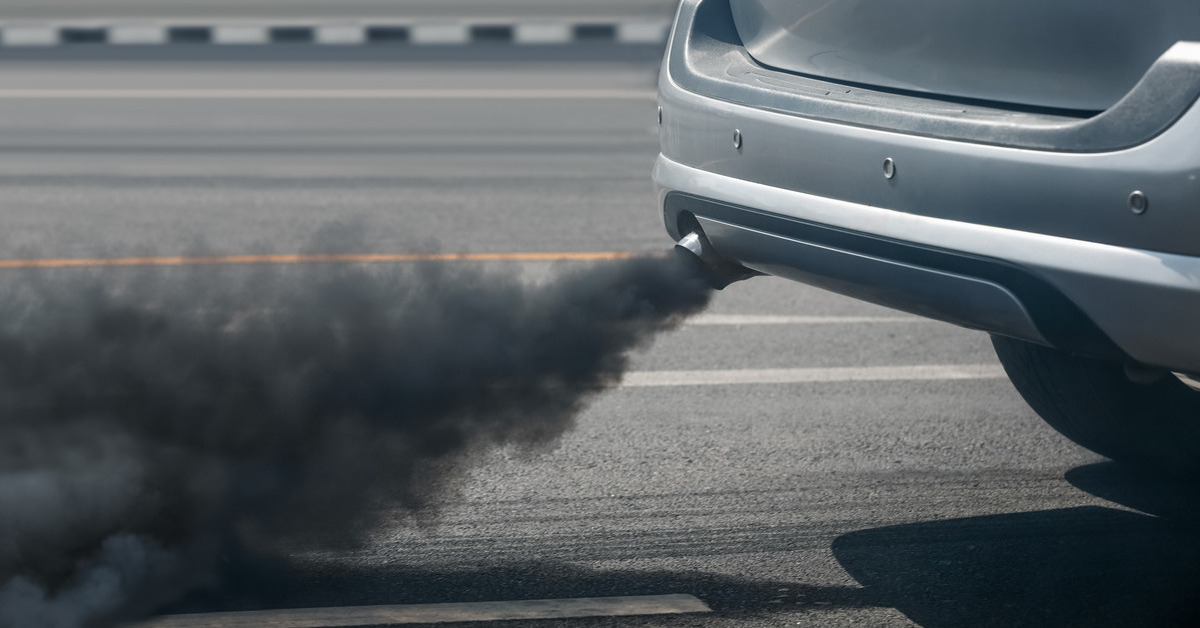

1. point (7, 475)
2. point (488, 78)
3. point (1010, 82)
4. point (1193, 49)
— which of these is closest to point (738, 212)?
point (1010, 82)

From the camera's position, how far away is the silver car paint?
2607 millimetres

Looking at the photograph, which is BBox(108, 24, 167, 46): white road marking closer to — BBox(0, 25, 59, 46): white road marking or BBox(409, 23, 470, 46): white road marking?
BBox(0, 25, 59, 46): white road marking

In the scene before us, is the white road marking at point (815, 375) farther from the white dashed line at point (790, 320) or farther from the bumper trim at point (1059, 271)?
the bumper trim at point (1059, 271)

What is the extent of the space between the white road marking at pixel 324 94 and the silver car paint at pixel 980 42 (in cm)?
956

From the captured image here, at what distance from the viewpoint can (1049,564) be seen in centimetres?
344

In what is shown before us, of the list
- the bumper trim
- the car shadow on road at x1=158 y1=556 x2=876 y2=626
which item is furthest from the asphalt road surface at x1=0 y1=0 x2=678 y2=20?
the bumper trim

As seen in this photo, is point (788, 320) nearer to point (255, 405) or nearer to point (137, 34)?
point (255, 405)

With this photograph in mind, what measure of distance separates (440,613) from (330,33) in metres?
14.8

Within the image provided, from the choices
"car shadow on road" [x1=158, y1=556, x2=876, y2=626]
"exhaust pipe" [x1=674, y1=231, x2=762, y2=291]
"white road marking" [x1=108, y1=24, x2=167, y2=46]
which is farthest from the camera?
"white road marking" [x1=108, y1=24, x2=167, y2=46]

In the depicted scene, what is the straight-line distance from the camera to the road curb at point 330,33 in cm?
1698

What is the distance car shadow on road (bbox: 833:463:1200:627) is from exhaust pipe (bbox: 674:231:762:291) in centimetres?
76

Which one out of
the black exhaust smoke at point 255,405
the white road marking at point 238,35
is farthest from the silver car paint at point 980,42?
the white road marking at point 238,35

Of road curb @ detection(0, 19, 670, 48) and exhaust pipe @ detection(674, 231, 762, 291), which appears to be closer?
exhaust pipe @ detection(674, 231, 762, 291)

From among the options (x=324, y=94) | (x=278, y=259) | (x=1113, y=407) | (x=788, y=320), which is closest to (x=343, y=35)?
(x=324, y=94)
